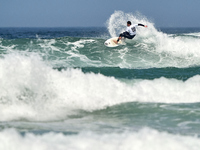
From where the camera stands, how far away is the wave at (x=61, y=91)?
30.3 ft

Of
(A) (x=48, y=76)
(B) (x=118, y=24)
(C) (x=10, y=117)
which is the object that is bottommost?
(C) (x=10, y=117)

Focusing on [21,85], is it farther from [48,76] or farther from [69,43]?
[69,43]

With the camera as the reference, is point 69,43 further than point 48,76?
Yes

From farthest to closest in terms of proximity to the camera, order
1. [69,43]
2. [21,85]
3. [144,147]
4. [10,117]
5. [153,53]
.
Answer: [69,43] → [153,53] → [21,85] → [10,117] → [144,147]

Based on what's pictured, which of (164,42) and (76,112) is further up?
(164,42)

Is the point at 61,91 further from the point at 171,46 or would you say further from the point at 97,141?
the point at 171,46

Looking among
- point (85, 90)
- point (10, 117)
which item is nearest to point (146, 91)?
point (85, 90)

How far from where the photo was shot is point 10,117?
8.37 metres

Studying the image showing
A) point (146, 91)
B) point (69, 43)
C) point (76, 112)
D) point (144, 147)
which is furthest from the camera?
point (69, 43)

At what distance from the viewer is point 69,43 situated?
861 inches

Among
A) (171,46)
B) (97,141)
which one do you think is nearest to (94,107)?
(97,141)

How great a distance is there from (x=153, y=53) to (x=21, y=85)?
39.4 feet

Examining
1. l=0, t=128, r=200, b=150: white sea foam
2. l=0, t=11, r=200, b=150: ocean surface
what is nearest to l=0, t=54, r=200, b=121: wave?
l=0, t=11, r=200, b=150: ocean surface

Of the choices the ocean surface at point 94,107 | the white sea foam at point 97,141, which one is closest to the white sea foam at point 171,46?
the ocean surface at point 94,107
